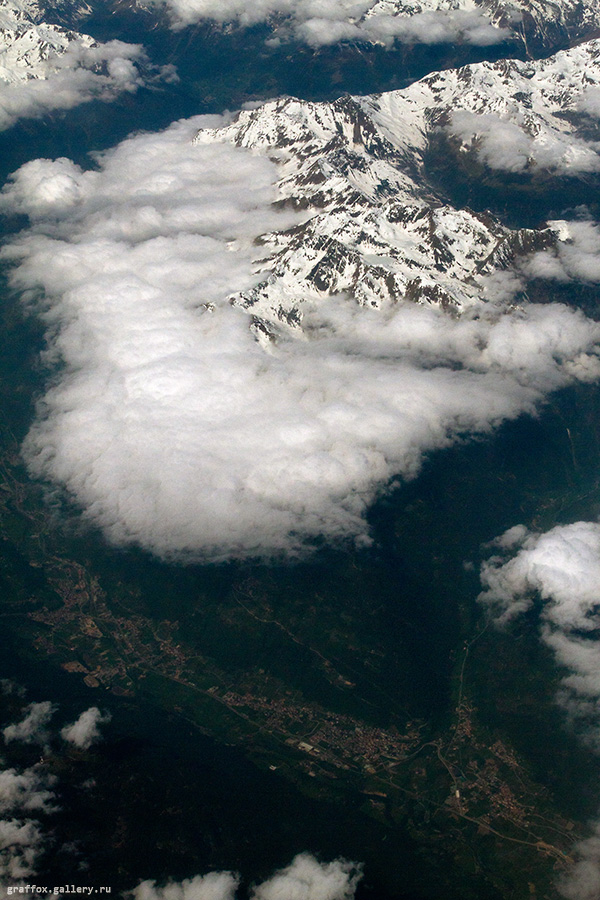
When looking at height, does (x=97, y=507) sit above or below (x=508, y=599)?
above

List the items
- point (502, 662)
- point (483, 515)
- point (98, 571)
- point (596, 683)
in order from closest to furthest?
point (596, 683), point (502, 662), point (98, 571), point (483, 515)

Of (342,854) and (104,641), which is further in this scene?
(104,641)

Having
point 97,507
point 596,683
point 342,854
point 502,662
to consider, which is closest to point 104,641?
point 97,507

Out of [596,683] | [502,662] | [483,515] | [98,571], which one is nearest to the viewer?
[596,683]

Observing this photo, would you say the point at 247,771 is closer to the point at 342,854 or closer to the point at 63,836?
the point at 342,854

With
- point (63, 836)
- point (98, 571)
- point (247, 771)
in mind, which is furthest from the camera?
point (98, 571)

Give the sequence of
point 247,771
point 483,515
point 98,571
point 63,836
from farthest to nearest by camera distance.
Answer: point 483,515, point 98,571, point 247,771, point 63,836

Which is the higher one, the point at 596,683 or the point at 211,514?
the point at 211,514

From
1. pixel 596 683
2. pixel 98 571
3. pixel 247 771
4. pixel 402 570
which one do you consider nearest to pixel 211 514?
pixel 98 571

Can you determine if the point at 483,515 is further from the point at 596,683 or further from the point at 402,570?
the point at 596,683
